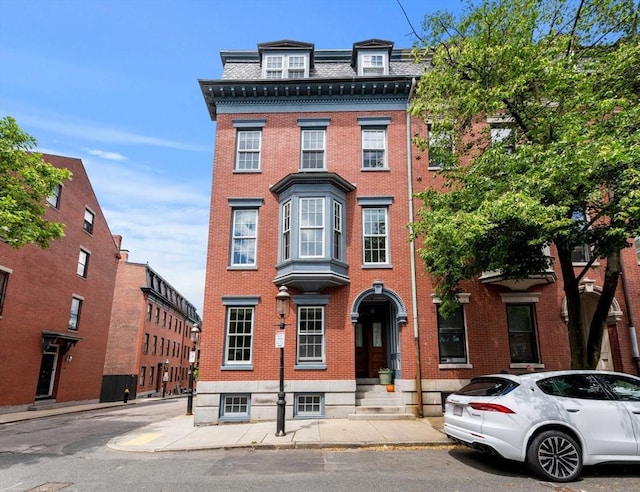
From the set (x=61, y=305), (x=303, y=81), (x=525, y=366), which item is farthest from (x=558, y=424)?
(x=61, y=305)

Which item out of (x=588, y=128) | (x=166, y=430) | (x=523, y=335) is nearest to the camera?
(x=588, y=128)

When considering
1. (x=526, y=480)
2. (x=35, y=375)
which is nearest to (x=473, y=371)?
(x=526, y=480)

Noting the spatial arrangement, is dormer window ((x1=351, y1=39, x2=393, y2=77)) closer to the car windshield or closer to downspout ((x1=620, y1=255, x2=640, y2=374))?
downspout ((x1=620, y1=255, x2=640, y2=374))

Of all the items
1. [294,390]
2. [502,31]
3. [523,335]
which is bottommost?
[294,390]

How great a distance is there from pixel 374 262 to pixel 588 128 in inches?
294

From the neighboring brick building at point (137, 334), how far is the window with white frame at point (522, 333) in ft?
90.1

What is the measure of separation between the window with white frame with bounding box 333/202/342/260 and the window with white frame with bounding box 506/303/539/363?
6.13m

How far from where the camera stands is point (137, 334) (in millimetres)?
34719

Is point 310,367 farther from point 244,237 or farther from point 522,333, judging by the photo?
point 522,333

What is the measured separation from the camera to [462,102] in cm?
1002

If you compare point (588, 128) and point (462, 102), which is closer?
point (588, 128)

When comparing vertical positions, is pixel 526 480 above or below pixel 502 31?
below

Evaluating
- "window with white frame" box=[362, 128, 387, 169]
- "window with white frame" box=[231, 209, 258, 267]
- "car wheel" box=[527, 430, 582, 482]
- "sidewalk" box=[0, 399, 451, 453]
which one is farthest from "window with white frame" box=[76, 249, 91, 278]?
"car wheel" box=[527, 430, 582, 482]

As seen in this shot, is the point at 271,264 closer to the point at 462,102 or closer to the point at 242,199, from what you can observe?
the point at 242,199
